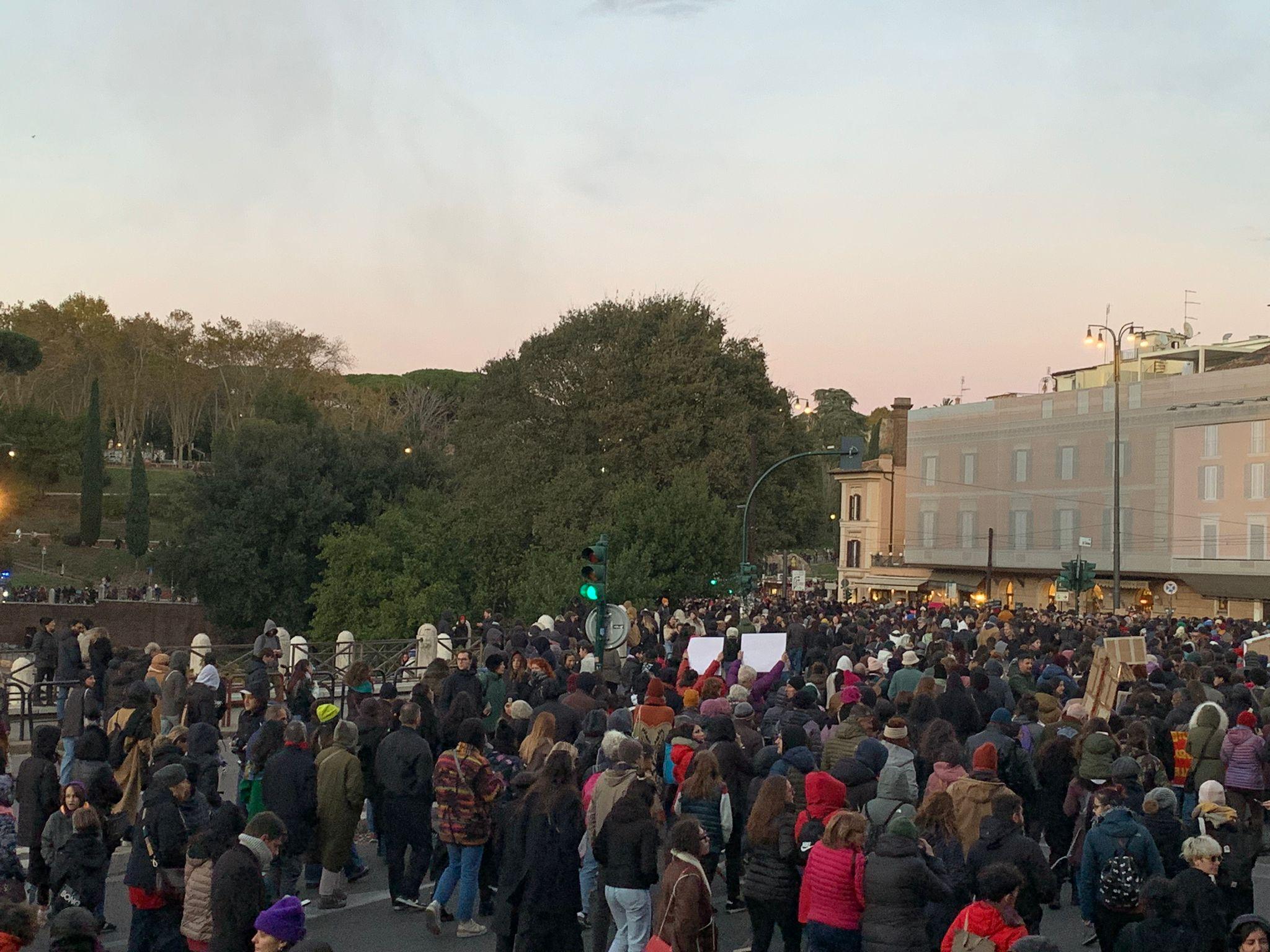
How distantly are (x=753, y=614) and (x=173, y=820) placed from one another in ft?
70.0

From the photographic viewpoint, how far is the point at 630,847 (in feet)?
24.7

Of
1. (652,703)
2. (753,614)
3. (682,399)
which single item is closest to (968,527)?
(682,399)

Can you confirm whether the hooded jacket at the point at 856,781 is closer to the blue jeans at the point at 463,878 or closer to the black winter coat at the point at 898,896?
the black winter coat at the point at 898,896

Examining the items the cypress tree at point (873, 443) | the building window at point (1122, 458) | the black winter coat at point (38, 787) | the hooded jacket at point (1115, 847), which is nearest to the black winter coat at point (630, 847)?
the hooded jacket at point (1115, 847)

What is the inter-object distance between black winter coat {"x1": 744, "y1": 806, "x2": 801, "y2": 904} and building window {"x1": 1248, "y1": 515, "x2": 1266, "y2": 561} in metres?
50.0

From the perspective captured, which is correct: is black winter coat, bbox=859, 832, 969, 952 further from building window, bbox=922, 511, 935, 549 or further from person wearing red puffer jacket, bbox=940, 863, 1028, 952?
building window, bbox=922, 511, 935, 549

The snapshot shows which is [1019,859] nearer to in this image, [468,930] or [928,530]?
[468,930]

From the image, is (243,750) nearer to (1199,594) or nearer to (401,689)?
(401,689)

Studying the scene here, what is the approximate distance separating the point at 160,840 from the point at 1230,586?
52454 mm

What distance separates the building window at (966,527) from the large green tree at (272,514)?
28.4 metres

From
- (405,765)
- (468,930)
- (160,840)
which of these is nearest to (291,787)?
(405,765)

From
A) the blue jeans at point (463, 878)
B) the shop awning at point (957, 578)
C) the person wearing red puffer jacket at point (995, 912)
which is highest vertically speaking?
the shop awning at point (957, 578)

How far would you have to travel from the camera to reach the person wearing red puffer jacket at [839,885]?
6.93 m

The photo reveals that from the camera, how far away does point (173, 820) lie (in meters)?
7.60
